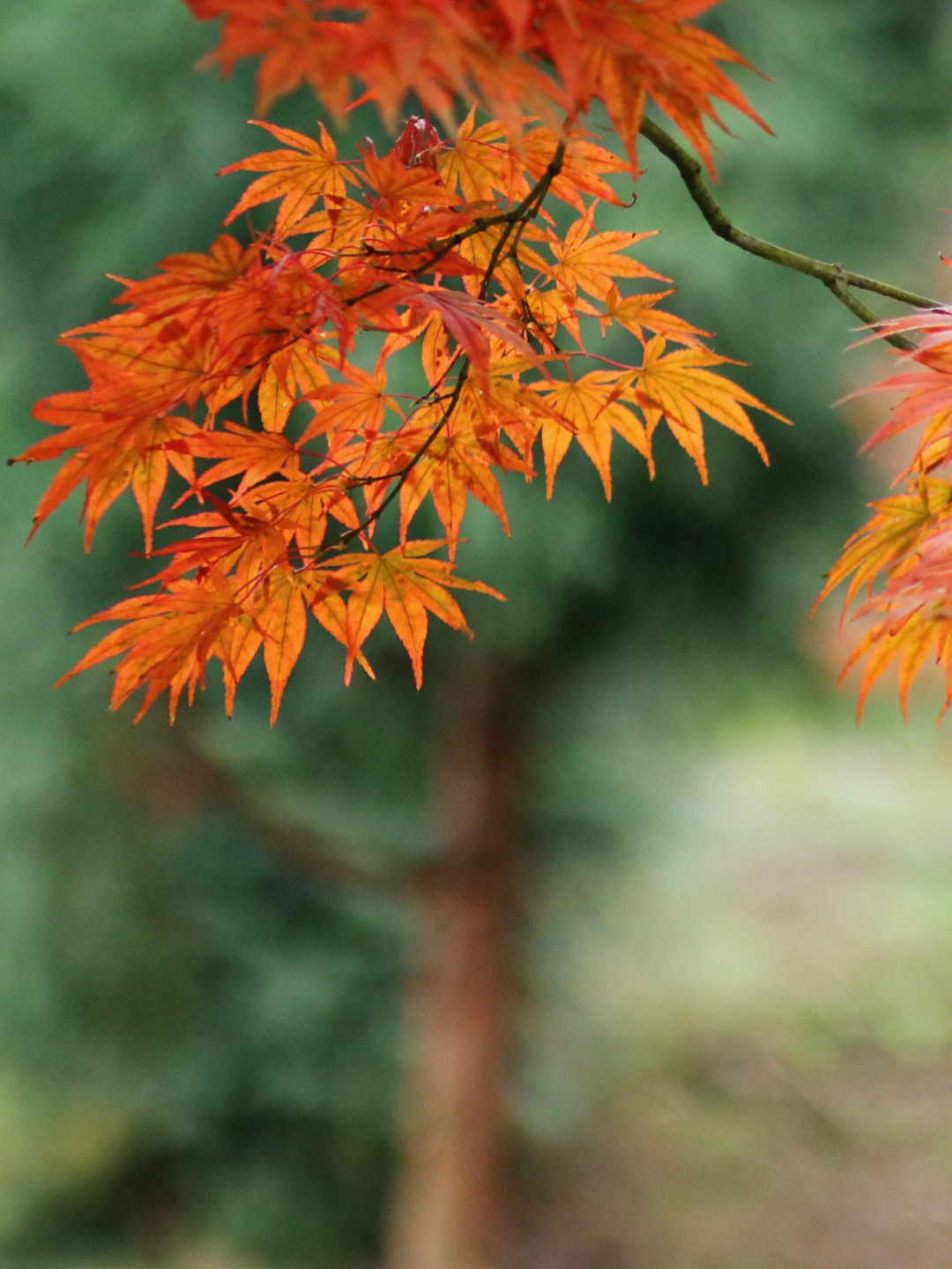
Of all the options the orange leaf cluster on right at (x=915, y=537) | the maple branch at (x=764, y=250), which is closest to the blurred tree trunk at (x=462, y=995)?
the orange leaf cluster on right at (x=915, y=537)

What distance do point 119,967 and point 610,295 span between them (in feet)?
9.57

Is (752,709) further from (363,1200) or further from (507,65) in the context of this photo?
(507,65)

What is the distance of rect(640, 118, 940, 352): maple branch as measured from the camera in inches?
28.6

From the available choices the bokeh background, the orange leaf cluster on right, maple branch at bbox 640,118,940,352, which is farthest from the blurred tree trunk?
maple branch at bbox 640,118,940,352

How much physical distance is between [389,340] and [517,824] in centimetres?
251

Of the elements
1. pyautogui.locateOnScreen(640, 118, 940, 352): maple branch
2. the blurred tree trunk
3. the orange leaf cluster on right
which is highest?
pyautogui.locateOnScreen(640, 118, 940, 352): maple branch

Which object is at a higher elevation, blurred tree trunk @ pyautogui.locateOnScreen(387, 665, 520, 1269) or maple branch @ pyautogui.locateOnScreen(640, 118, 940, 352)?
maple branch @ pyautogui.locateOnScreen(640, 118, 940, 352)

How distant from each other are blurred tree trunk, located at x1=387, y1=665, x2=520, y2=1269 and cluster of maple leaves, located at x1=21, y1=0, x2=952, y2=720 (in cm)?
225

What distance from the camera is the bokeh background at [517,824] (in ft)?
9.04

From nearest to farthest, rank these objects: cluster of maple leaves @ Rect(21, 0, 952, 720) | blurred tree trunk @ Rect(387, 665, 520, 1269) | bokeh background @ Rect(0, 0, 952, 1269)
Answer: cluster of maple leaves @ Rect(21, 0, 952, 720), bokeh background @ Rect(0, 0, 952, 1269), blurred tree trunk @ Rect(387, 665, 520, 1269)

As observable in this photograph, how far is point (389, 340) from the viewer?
0.91 meters

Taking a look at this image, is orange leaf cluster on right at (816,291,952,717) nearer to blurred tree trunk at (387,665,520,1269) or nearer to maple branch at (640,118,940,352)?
maple branch at (640,118,940,352)

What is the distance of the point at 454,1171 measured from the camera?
3.22 meters

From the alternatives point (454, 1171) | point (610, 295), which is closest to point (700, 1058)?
point (454, 1171)
